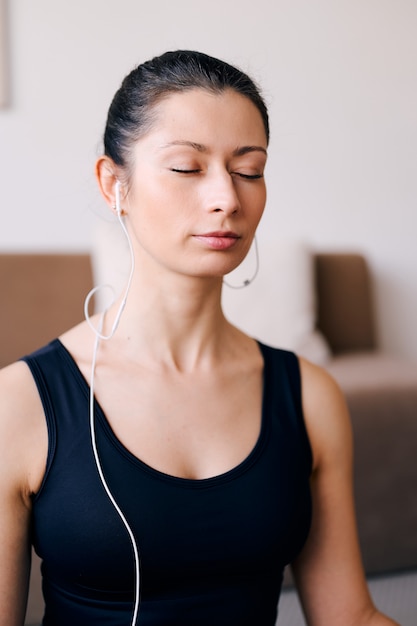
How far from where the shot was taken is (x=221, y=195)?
0.90 metres

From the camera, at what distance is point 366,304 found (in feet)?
8.53

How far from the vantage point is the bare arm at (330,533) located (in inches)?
39.1

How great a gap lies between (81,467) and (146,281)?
260 mm

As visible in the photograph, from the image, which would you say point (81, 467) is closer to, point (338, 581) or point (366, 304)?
point (338, 581)

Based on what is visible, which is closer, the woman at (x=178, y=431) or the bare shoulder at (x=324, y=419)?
the woman at (x=178, y=431)

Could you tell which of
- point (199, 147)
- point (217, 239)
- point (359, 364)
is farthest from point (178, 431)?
point (359, 364)

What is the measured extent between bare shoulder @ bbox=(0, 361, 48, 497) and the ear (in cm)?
29

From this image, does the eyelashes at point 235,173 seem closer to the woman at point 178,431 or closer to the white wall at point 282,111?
the woman at point 178,431

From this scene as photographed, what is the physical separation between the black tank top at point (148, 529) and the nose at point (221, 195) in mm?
273

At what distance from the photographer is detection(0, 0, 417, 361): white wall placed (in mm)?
2316

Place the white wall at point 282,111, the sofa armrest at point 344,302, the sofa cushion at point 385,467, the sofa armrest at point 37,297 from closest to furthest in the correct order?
the sofa cushion at point 385,467 → the sofa armrest at point 37,297 → the white wall at point 282,111 → the sofa armrest at point 344,302

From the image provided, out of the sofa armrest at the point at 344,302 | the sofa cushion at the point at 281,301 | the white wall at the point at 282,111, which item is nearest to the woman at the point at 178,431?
the sofa cushion at the point at 281,301

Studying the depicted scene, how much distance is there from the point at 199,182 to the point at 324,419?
14.5 inches

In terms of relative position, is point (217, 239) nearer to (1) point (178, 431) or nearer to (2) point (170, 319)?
(2) point (170, 319)
